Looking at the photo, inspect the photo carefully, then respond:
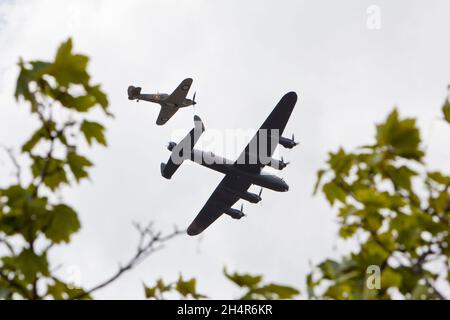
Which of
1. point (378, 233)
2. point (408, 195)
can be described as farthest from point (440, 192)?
point (378, 233)

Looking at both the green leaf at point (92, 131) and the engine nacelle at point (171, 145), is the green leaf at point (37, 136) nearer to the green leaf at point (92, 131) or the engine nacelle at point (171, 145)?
the green leaf at point (92, 131)

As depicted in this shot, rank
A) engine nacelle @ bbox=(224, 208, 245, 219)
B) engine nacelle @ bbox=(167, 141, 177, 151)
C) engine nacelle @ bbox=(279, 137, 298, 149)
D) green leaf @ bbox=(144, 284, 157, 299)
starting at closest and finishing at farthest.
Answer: green leaf @ bbox=(144, 284, 157, 299)
engine nacelle @ bbox=(279, 137, 298, 149)
engine nacelle @ bbox=(167, 141, 177, 151)
engine nacelle @ bbox=(224, 208, 245, 219)

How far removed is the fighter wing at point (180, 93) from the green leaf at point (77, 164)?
1761 inches

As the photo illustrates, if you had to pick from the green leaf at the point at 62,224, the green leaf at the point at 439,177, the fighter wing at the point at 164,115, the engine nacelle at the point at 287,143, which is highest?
the fighter wing at the point at 164,115

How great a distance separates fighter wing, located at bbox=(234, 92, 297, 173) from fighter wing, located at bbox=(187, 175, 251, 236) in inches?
156

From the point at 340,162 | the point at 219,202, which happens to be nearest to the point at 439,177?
the point at 340,162

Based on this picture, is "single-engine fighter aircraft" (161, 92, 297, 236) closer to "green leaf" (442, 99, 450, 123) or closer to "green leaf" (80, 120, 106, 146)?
"green leaf" (80, 120, 106, 146)

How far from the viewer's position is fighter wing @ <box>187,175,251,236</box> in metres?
54.7

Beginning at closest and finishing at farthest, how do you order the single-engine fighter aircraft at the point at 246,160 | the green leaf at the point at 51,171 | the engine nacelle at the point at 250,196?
the green leaf at the point at 51,171, the single-engine fighter aircraft at the point at 246,160, the engine nacelle at the point at 250,196

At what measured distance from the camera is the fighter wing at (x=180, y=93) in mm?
48531

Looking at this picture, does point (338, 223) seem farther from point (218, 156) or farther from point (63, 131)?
point (218, 156)

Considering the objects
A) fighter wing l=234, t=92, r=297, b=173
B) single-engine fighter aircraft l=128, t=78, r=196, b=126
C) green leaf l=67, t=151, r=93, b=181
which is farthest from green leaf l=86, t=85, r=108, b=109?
fighter wing l=234, t=92, r=297, b=173

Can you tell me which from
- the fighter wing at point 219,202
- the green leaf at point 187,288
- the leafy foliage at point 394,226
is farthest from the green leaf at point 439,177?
the fighter wing at point 219,202
